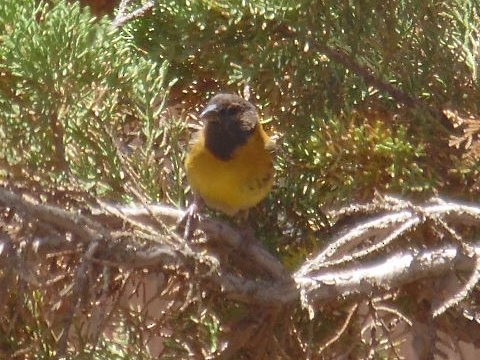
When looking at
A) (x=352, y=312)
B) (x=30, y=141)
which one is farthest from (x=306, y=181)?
(x=30, y=141)

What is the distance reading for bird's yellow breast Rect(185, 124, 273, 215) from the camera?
1.36 meters

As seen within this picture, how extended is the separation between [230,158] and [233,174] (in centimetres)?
5

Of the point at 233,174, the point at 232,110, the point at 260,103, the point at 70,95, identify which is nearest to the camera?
the point at 70,95

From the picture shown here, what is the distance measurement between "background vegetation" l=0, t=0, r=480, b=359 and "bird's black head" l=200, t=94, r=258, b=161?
100 millimetres

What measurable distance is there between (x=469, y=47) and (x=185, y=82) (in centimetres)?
41

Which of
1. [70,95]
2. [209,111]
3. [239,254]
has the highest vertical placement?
[209,111]

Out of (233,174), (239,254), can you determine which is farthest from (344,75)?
(233,174)

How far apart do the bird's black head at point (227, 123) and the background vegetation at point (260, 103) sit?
100mm

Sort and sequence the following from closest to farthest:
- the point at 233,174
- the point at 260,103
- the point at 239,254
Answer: the point at 239,254, the point at 260,103, the point at 233,174

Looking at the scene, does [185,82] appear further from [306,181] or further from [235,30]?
[306,181]

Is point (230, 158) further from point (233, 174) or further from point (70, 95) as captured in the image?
point (70, 95)

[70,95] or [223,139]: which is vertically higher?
[223,139]

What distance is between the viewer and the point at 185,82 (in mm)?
1263

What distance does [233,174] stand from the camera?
1.52 metres
